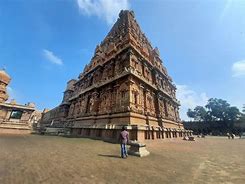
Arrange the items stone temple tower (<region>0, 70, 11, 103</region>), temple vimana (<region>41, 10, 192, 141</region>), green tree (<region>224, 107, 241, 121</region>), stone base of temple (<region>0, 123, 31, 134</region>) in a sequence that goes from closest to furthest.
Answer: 1. temple vimana (<region>41, 10, 192, 141</region>)
2. stone base of temple (<region>0, 123, 31, 134</region>)
3. stone temple tower (<region>0, 70, 11, 103</region>)
4. green tree (<region>224, 107, 241, 121</region>)

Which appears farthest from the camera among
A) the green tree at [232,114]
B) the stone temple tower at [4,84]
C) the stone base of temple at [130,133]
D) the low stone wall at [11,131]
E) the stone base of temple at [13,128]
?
the green tree at [232,114]

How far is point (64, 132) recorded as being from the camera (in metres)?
21.9

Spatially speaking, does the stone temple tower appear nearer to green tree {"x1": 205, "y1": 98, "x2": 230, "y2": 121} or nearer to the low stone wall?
the low stone wall

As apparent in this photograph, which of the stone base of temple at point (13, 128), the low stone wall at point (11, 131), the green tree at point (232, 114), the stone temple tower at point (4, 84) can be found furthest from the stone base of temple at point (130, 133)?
the green tree at point (232, 114)

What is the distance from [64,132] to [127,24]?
21272 millimetres

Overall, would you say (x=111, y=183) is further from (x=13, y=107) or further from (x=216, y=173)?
(x=13, y=107)

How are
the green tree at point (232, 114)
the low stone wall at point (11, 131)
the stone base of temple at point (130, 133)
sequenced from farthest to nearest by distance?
1. the green tree at point (232, 114)
2. the low stone wall at point (11, 131)
3. the stone base of temple at point (130, 133)

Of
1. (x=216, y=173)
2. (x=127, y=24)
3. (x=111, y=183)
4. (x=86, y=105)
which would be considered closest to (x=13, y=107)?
(x=86, y=105)

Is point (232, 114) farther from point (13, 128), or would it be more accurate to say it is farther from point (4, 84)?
point (4, 84)

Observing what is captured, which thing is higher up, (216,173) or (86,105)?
(86,105)

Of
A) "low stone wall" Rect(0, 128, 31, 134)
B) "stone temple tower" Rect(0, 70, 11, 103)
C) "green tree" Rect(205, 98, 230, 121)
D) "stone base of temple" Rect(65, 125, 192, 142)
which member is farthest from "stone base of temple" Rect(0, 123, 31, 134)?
"green tree" Rect(205, 98, 230, 121)

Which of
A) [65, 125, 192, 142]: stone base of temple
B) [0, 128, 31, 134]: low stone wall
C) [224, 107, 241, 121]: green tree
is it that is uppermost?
[224, 107, 241, 121]: green tree

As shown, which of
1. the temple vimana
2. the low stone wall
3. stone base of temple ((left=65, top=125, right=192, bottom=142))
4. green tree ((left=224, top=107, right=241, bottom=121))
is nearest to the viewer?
stone base of temple ((left=65, top=125, right=192, bottom=142))

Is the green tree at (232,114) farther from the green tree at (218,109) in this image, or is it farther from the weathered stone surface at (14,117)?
the weathered stone surface at (14,117)
